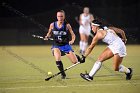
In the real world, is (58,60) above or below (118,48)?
below

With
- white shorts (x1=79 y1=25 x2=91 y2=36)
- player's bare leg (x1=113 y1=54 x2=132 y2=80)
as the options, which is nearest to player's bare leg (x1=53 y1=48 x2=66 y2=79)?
player's bare leg (x1=113 y1=54 x2=132 y2=80)

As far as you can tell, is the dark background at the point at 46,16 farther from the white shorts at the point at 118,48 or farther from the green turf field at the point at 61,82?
the white shorts at the point at 118,48

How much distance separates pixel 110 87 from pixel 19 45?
20.1 m

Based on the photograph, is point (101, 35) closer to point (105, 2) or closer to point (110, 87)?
point (110, 87)

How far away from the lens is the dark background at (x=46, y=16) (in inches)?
1219

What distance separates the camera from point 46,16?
31281mm

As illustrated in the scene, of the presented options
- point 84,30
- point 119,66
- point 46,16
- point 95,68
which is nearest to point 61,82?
point 95,68

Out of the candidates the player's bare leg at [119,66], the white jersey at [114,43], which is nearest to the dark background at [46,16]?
the player's bare leg at [119,66]

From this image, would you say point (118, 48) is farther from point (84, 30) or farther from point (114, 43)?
point (84, 30)

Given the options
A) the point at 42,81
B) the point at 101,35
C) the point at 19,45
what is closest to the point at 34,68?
the point at 42,81

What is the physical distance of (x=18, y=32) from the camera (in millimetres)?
31609

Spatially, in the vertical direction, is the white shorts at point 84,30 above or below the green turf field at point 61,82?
below

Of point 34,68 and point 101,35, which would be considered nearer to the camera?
point 101,35

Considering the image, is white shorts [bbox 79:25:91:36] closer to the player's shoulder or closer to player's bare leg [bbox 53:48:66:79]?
player's bare leg [bbox 53:48:66:79]
